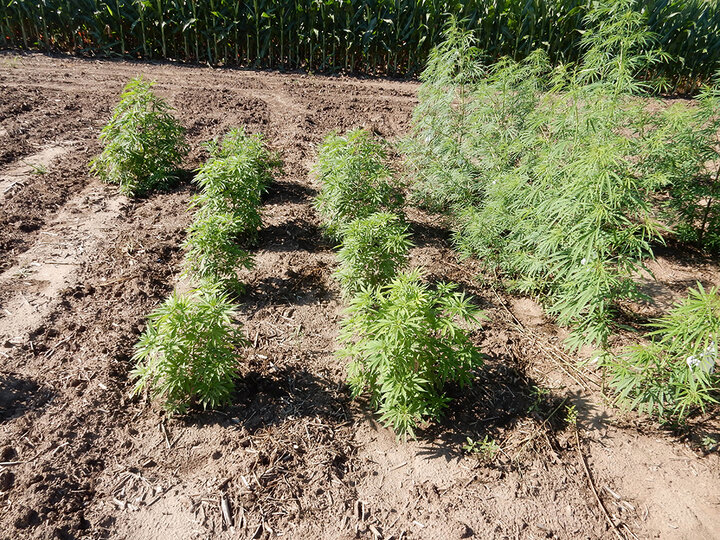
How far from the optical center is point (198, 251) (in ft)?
12.9

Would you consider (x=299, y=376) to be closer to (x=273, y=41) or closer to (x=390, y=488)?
(x=390, y=488)

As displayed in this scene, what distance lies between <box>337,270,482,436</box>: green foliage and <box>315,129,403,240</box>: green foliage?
1335mm

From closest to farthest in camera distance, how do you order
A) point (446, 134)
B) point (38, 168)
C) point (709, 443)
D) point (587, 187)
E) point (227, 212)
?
point (709, 443)
point (587, 187)
point (227, 212)
point (446, 134)
point (38, 168)

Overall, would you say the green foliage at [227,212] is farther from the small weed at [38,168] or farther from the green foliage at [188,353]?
the small weed at [38,168]

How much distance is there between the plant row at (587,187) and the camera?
10.0 ft

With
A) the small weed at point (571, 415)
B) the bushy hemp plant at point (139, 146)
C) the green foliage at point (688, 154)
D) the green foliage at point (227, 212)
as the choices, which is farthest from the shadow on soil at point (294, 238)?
the green foliage at point (688, 154)

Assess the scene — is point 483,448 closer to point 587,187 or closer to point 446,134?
point 587,187

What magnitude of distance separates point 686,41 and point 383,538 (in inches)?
473

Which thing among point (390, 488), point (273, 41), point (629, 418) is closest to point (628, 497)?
point (629, 418)

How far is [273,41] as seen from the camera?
10898mm

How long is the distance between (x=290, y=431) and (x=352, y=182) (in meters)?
2.17

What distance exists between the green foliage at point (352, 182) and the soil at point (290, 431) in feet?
2.10

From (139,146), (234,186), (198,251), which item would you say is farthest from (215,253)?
(139,146)

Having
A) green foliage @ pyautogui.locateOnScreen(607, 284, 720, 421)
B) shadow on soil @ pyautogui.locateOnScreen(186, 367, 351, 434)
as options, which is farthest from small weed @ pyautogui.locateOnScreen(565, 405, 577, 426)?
shadow on soil @ pyautogui.locateOnScreen(186, 367, 351, 434)
